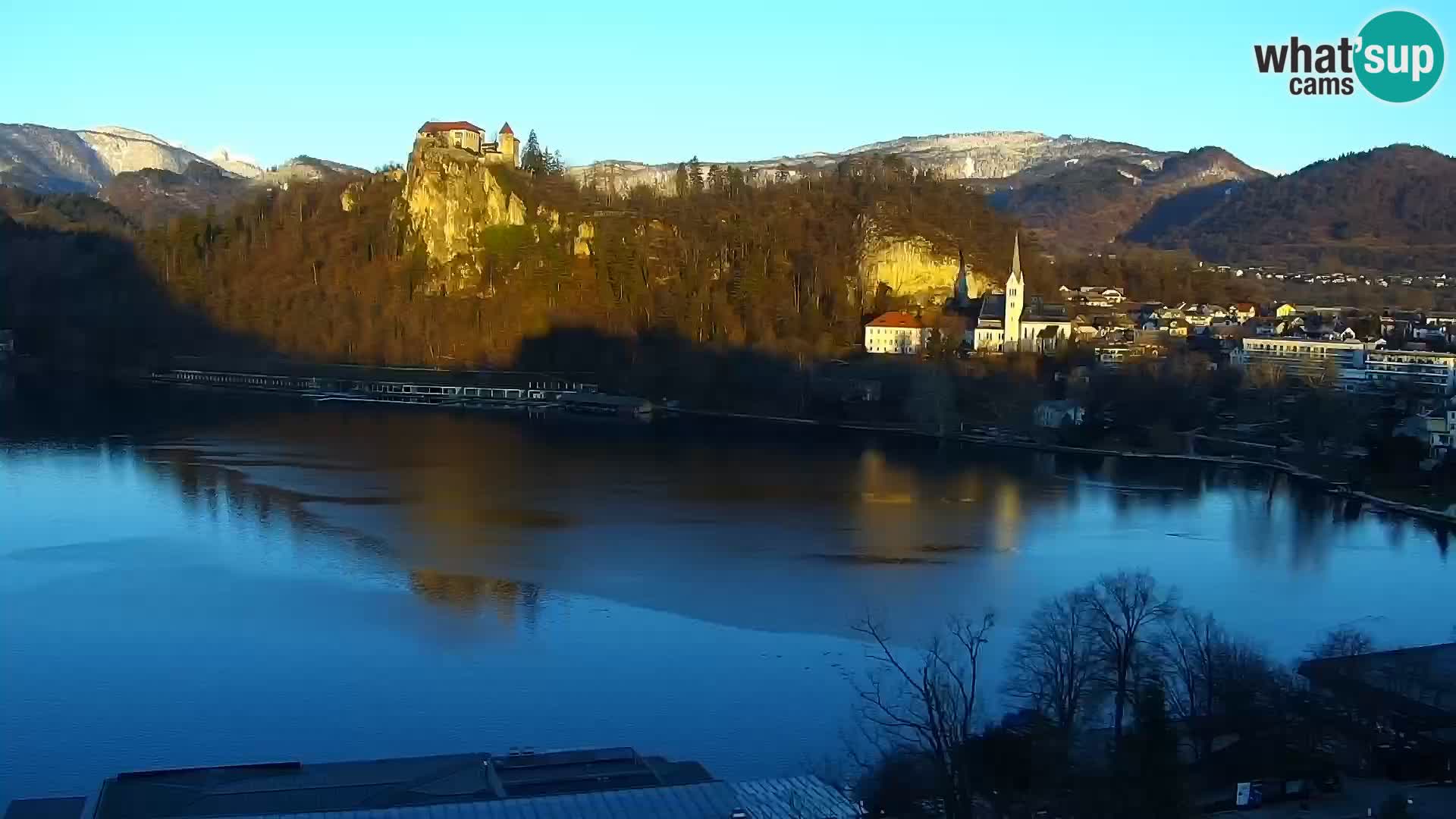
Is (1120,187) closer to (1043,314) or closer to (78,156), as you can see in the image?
(1043,314)

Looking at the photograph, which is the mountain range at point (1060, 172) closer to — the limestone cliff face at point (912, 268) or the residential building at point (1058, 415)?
the limestone cliff face at point (912, 268)

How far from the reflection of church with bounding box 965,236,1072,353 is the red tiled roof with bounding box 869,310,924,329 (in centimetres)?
61

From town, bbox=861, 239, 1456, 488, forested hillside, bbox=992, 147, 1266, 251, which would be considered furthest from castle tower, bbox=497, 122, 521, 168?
forested hillside, bbox=992, 147, 1266, 251

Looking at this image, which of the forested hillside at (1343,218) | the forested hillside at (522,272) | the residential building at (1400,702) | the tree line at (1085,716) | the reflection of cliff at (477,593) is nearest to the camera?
the tree line at (1085,716)

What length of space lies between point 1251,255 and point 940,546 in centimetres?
2935

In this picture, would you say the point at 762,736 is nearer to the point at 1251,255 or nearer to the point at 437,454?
the point at 437,454

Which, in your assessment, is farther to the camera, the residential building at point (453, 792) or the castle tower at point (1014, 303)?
the castle tower at point (1014, 303)

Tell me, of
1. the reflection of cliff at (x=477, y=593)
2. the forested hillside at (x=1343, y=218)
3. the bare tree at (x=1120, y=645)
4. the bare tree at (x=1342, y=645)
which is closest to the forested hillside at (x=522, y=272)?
the reflection of cliff at (x=477, y=593)

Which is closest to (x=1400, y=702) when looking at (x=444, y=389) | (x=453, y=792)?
(x=453, y=792)

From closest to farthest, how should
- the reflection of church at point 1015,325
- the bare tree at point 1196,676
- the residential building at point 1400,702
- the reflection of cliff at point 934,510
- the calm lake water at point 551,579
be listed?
1. the residential building at point 1400,702
2. the bare tree at point 1196,676
3. the calm lake water at point 551,579
4. the reflection of cliff at point 934,510
5. the reflection of church at point 1015,325

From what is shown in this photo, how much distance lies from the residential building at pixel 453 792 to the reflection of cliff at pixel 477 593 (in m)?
1.75

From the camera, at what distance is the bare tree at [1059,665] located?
404 centimetres

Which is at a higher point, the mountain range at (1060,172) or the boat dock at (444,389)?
the mountain range at (1060,172)

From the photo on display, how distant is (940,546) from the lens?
7.20 metres
